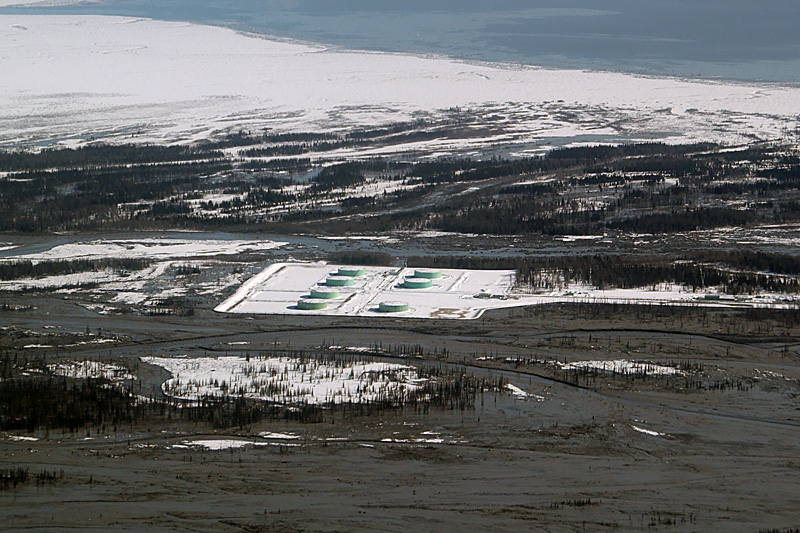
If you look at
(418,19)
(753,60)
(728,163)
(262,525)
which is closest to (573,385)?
(262,525)

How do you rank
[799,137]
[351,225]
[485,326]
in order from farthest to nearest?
[799,137], [351,225], [485,326]

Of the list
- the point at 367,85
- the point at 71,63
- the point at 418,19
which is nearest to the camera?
the point at 367,85

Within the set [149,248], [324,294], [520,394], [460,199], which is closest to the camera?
[520,394]

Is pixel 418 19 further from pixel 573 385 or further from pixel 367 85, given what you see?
pixel 573 385

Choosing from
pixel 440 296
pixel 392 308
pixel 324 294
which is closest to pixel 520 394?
pixel 392 308

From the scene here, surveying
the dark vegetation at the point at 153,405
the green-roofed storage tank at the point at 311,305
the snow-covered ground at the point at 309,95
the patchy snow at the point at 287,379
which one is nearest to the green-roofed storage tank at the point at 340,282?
the green-roofed storage tank at the point at 311,305

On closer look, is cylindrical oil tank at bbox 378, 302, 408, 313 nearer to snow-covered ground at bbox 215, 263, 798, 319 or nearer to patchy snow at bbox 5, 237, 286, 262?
snow-covered ground at bbox 215, 263, 798, 319

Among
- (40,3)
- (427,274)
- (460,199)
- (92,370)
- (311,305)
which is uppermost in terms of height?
(40,3)

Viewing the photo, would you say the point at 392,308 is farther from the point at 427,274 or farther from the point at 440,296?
the point at 427,274
